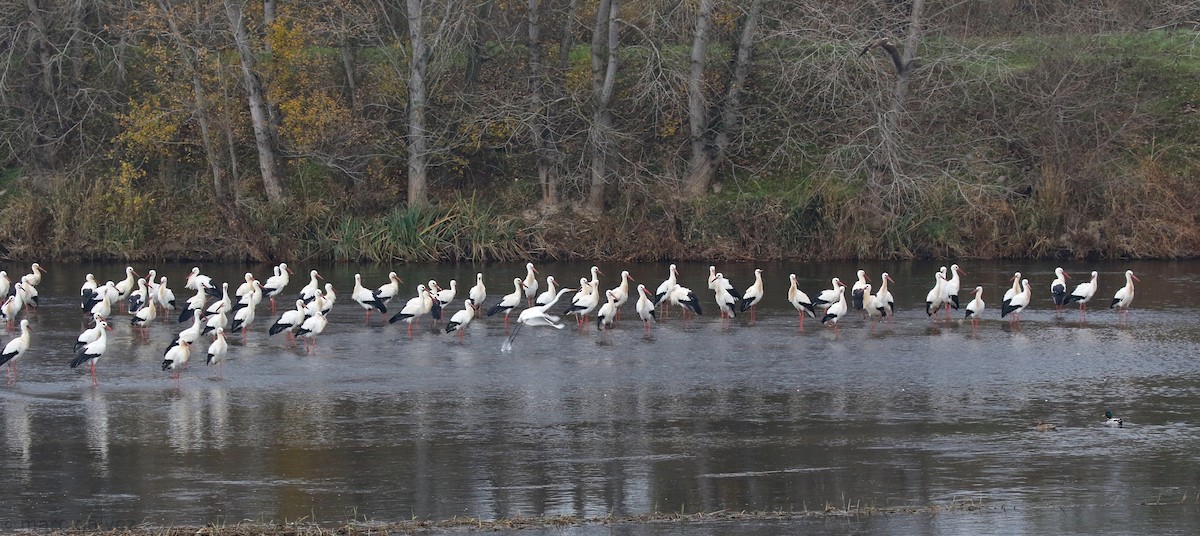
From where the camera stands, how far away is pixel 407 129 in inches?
1367

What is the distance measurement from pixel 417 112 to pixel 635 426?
19646mm

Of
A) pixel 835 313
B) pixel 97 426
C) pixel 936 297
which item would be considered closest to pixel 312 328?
pixel 97 426

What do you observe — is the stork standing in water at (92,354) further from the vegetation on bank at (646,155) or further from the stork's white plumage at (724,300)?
the vegetation on bank at (646,155)

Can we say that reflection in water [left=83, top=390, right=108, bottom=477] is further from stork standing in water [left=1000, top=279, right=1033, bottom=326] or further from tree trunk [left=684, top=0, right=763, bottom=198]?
tree trunk [left=684, top=0, right=763, bottom=198]

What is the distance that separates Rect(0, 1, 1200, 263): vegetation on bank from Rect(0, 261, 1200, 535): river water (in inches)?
361

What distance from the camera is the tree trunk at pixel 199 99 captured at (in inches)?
1227

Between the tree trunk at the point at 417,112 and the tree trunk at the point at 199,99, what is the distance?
4214 mm

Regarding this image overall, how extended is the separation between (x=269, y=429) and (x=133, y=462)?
167 cm

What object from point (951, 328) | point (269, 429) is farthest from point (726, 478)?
point (951, 328)

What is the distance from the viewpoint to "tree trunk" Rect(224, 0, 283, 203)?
31500 mm

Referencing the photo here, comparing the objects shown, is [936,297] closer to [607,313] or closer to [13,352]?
[607,313]

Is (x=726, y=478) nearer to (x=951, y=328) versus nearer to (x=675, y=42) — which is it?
(x=951, y=328)

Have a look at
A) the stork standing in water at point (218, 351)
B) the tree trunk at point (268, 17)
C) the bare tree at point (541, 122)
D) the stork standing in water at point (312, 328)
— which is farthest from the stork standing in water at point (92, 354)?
the bare tree at point (541, 122)

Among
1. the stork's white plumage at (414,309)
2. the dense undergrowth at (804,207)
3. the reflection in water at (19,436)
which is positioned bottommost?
the reflection in water at (19,436)
